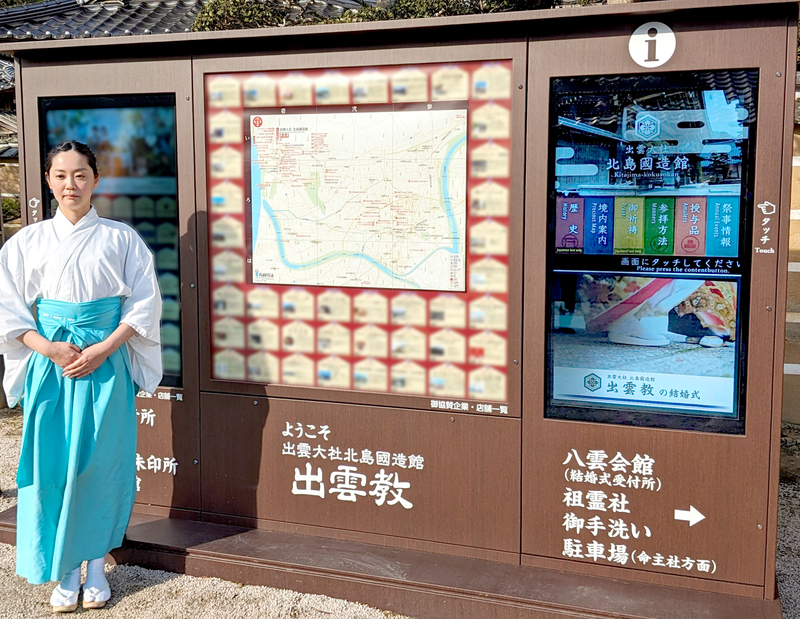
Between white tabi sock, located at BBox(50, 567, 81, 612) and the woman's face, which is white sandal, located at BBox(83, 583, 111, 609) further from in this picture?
the woman's face

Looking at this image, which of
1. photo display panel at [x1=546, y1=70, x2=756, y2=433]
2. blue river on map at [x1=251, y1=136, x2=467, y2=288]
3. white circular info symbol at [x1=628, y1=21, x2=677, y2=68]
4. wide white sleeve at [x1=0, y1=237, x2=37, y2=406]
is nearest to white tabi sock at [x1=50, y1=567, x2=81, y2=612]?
wide white sleeve at [x1=0, y1=237, x2=37, y2=406]

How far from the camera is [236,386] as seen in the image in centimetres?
357

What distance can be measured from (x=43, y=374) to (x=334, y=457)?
3.99 ft

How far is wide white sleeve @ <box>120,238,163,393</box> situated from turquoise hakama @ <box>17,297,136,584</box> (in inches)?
3.7

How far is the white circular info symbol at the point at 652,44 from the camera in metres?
2.87

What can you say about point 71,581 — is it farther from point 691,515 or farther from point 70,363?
point 691,515

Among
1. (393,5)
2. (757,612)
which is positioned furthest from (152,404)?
(393,5)

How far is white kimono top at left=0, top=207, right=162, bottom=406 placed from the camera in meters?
3.11

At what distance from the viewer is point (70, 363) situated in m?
3.06

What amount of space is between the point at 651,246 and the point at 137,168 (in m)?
2.29

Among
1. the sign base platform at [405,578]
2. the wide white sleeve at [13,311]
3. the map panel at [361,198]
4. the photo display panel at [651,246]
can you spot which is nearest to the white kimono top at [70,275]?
the wide white sleeve at [13,311]

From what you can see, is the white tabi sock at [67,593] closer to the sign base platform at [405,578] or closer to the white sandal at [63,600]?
the white sandal at [63,600]

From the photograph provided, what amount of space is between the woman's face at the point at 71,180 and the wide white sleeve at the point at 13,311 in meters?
0.27

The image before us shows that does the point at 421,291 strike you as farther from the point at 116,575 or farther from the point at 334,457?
the point at 116,575
